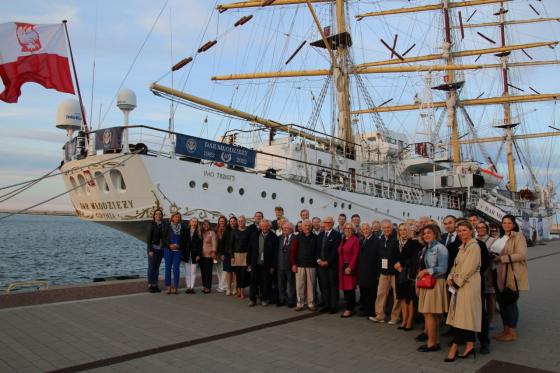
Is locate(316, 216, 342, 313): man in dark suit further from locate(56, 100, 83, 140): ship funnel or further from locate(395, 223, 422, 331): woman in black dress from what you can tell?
locate(56, 100, 83, 140): ship funnel

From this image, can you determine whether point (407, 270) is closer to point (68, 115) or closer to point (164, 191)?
point (164, 191)

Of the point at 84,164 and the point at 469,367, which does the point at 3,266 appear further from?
the point at 469,367

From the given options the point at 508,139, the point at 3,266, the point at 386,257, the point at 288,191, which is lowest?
the point at 3,266

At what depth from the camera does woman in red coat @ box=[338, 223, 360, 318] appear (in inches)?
336

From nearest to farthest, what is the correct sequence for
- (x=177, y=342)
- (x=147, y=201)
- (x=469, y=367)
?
(x=469, y=367), (x=177, y=342), (x=147, y=201)

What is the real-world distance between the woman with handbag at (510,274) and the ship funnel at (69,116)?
12.4 m

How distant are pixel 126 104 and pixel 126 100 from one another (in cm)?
11

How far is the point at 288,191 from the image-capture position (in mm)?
16688

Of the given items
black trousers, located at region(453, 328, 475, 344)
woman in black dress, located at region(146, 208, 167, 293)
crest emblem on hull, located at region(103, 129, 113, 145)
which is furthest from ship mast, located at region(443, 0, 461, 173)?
black trousers, located at region(453, 328, 475, 344)

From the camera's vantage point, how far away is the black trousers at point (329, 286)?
28.8 feet

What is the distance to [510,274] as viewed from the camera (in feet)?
22.3

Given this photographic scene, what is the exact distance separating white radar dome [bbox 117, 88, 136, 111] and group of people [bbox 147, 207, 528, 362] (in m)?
3.95

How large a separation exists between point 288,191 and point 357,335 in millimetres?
9911

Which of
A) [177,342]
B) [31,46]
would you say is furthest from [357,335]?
[31,46]
